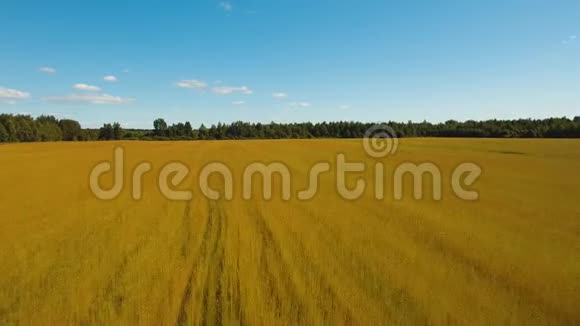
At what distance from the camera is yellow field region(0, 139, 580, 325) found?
5.10 meters

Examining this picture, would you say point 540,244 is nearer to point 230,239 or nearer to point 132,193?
point 230,239

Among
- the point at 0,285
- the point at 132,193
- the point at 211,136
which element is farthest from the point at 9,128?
the point at 0,285

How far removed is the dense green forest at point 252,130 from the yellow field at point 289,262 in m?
92.2

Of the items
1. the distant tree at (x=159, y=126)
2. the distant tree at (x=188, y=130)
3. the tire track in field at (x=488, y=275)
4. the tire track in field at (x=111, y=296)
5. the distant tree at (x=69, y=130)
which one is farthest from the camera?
the distant tree at (x=159, y=126)

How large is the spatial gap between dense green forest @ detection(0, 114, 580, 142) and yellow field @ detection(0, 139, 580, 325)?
3632 inches

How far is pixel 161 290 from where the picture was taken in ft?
18.7

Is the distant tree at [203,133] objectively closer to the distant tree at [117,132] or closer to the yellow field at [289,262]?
the distant tree at [117,132]

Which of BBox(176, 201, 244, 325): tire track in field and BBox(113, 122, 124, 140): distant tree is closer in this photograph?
BBox(176, 201, 244, 325): tire track in field

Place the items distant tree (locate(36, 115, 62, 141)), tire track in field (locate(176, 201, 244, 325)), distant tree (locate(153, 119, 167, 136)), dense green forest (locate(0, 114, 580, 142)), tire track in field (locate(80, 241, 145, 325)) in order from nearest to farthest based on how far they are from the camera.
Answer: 1. tire track in field (locate(176, 201, 244, 325))
2. tire track in field (locate(80, 241, 145, 325))
3. dense green forest (locate(0, 114, 580, 142))
4. distant tree (locate(36, 115, 62, 141))
5. distant tree (locate(153, 119, 167, 136))

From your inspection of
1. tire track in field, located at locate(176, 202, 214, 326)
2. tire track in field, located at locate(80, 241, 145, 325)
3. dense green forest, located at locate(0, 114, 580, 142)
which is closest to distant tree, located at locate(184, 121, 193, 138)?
dense green forest, located at locate(0, 114, 580, 142)

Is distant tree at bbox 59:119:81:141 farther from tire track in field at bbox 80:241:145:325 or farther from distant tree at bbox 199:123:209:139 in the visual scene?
tire track in field at bbox 80:241:145:325

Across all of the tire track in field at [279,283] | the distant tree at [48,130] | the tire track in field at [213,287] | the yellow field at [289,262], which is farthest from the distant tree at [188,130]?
the tire track in field at [279,283]

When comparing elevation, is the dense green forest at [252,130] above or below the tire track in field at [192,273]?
above

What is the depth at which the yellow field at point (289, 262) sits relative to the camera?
5.10 metres
